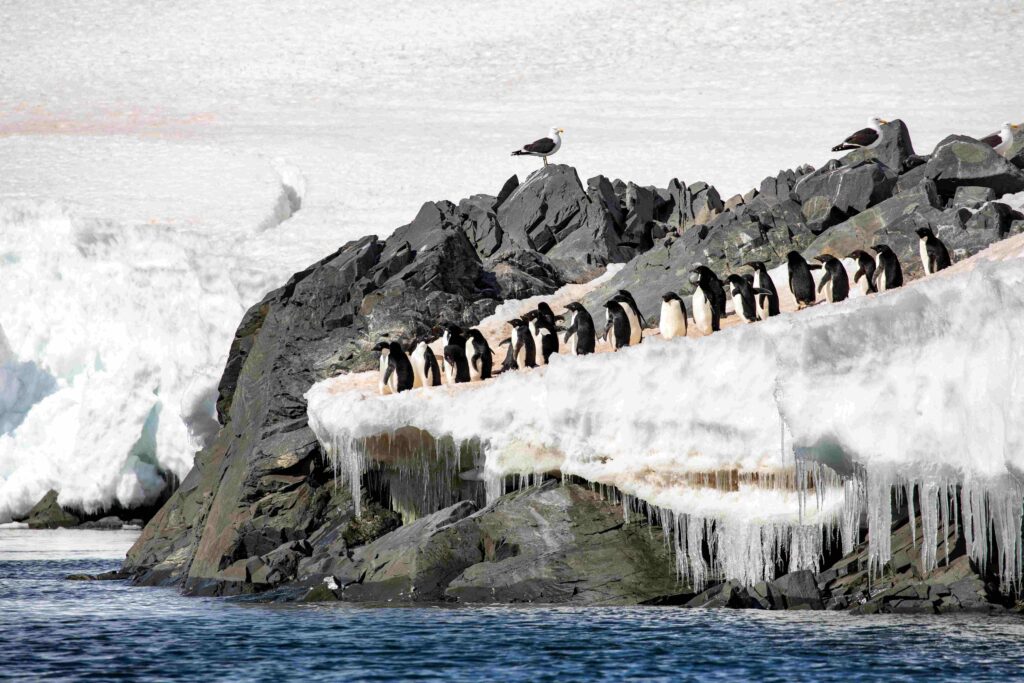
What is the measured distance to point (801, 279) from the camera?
2039 centimetres

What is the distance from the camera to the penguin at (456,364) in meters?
20.0

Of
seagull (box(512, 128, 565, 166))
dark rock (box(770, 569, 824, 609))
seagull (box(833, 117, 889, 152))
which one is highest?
seagull (box(512, 128, 565, 166))

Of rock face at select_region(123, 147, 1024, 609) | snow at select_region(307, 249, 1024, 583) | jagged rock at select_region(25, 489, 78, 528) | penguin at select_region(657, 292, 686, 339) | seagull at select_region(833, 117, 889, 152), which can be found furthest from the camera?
jagged rock at select_region(25, 489, 78, 528)

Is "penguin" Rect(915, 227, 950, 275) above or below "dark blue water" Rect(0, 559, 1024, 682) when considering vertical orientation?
above

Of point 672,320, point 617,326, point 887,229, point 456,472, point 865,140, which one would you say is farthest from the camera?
point 865,140

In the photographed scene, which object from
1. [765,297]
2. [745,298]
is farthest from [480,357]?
[765,297]

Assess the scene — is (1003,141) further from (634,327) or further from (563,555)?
(563,555)

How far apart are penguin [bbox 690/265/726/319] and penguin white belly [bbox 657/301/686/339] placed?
0.50 metres

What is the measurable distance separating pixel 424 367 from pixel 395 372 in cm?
75

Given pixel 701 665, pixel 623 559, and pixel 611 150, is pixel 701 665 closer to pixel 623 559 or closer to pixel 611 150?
pixel 623 559

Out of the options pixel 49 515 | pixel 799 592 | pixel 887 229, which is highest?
pixel 887 229

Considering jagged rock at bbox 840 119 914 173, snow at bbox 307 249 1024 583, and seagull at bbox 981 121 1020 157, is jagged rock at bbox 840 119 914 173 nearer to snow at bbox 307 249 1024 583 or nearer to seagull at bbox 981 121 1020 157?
seagull at bbox 981 121 1020 157

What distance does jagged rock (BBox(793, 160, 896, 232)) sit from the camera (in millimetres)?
25250

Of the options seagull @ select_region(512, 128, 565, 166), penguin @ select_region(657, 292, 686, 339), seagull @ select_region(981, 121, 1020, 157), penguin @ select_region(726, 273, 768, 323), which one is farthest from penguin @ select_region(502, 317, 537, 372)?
seagull @ select_region(512, 128, 565, 166)
